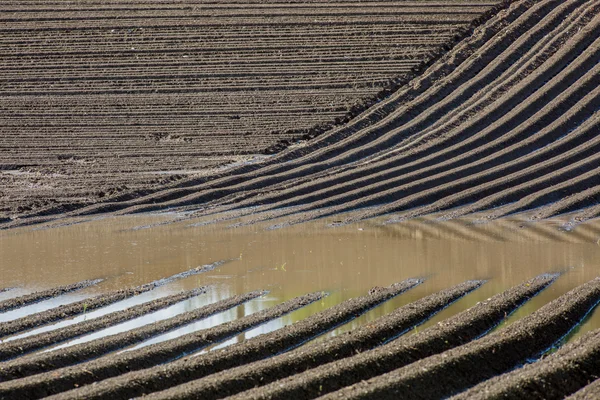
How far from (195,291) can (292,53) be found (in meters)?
18.9

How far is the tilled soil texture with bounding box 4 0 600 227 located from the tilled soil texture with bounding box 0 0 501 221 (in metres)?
1.04

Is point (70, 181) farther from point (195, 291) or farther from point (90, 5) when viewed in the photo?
point (90, 5)

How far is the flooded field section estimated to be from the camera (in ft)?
31.3

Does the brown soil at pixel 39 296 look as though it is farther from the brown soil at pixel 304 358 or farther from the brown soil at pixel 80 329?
the brown soil at pixel 304 358

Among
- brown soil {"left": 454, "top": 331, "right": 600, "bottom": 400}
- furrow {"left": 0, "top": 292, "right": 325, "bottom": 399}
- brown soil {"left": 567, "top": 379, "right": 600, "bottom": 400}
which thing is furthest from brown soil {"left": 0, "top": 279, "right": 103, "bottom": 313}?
brown soil {"left": 567, "top": 379, "right": 600, "bottom": 400}

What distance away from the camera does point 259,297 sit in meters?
14.0

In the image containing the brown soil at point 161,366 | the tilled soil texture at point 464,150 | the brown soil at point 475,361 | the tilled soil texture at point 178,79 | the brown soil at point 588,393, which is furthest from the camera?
the tilled soil texture at point 178,79

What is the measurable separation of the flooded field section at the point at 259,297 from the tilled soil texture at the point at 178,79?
4982 millimetres

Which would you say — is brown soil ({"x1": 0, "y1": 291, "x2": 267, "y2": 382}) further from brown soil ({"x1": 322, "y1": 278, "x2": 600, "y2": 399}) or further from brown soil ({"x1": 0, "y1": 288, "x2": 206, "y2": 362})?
brown soil ({"x1": 322, "y1": 278, "x2": 600, "y2": 399})

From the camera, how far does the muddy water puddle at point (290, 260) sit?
1351cm

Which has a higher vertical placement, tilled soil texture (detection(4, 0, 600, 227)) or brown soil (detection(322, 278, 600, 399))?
tilled soil texture (detection(4, 0, 600, 227))

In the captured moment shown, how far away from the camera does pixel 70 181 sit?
24.9 metres

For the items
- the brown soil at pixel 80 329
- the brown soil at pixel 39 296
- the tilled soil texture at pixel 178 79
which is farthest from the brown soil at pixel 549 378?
the tilled soil texture at pixel 178 79

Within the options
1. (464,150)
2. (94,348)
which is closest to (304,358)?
(94,348)
